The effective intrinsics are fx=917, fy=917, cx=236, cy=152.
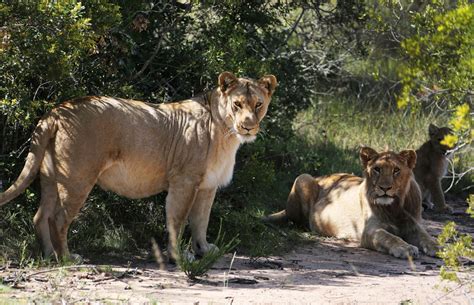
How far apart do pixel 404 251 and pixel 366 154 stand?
1.15 meters

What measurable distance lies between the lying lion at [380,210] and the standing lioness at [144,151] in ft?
5.76

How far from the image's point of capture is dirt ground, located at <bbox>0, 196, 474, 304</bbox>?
20.1 ft

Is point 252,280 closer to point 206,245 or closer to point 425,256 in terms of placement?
point 206,245

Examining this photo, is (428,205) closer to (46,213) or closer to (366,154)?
(366,154)

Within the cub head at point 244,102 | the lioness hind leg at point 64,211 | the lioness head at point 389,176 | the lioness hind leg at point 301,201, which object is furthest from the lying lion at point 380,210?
the lioness hind leg at point 64,211

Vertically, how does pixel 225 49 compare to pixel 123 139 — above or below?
above

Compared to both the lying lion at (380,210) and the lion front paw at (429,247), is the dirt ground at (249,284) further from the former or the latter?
the lying lion at (380,210)

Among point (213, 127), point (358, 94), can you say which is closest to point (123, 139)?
point (213, 127)

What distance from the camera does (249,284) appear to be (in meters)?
6.79

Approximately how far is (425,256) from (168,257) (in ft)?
8.24

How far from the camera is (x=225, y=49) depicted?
346 inches

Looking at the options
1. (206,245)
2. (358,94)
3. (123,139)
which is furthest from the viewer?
(358,94)

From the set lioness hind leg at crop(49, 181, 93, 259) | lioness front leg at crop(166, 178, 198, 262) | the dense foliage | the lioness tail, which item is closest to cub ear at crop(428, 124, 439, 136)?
the dense foliage

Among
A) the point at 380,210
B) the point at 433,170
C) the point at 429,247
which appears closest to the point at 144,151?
the point at 380,210
